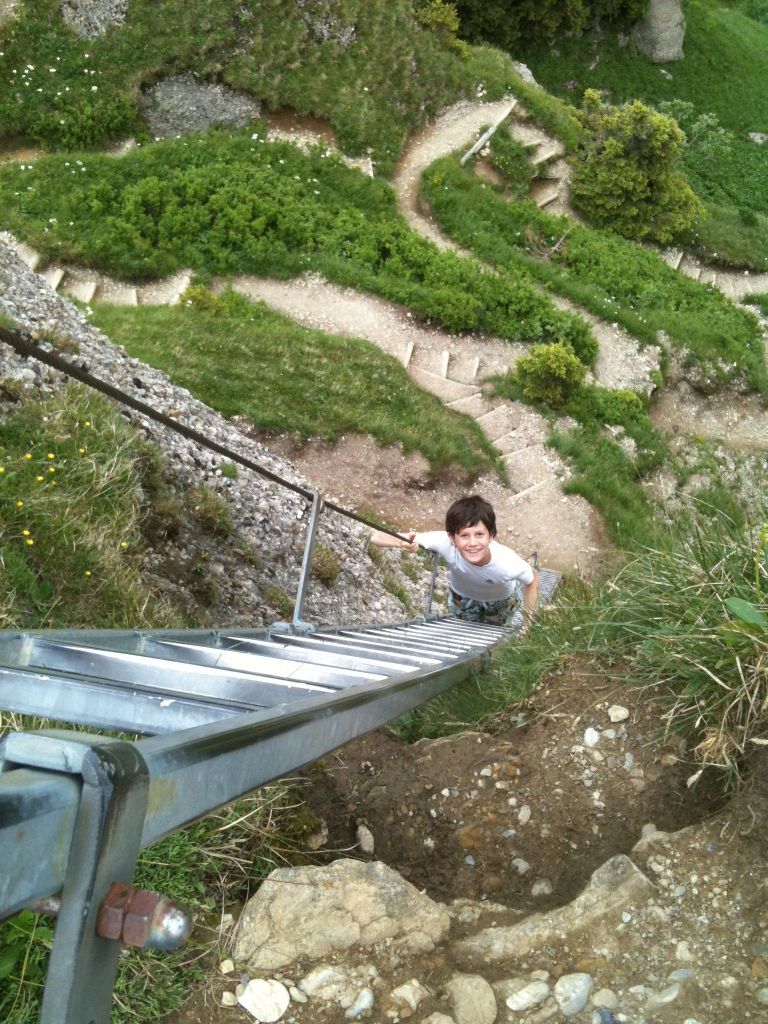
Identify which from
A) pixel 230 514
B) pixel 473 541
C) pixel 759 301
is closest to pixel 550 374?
pixel 759 301

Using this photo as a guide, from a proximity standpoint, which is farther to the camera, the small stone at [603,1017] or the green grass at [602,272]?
the green grass at [602,272]

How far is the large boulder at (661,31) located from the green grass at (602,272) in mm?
12694

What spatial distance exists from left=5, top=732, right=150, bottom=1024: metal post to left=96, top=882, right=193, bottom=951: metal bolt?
18mm

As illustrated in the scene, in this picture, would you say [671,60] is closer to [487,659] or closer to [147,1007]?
[487,659]

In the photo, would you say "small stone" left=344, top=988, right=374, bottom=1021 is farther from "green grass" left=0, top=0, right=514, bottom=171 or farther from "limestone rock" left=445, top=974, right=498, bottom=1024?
"green grass" left=0, top=0, right=514, bottom=171

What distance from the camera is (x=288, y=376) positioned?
48.9 feet

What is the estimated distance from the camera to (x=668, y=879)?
318cm

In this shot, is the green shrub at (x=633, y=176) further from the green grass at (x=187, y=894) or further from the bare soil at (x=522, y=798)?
the green grass at (x=187, y=894)

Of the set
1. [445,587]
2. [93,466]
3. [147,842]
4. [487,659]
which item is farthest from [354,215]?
[147,842]

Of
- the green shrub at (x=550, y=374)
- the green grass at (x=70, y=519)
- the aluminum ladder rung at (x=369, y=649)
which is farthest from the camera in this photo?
the green shrub at (x=550, y=374)

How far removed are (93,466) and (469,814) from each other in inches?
153

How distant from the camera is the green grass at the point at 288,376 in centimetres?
1417

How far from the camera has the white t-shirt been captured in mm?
6484

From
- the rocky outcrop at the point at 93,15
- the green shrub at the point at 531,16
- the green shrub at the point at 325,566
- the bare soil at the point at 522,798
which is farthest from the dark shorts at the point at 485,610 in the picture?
the green shrub at the point at 531,16
